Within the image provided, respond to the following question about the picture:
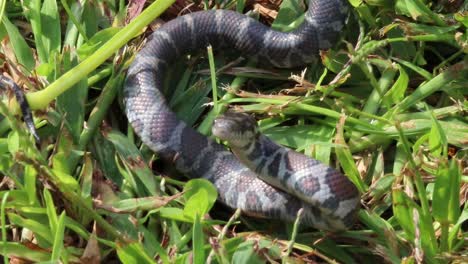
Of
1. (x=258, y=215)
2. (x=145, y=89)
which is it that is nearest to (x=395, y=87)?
(x=258, y=215)

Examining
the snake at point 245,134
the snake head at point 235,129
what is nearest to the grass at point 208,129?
the snake at point 245,134

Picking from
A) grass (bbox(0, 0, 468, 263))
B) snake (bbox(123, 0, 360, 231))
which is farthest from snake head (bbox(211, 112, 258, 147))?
grass (bbox(0, 0, 468, 263))

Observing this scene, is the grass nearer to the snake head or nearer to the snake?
the snake

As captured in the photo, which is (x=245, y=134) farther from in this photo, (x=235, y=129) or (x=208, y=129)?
(x=208, y=129)

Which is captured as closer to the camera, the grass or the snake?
the grass

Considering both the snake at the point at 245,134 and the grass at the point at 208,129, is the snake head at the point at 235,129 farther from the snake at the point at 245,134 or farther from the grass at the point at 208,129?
the grass at the point at 208,129

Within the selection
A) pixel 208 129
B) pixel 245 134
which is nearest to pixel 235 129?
pixel 245 134
